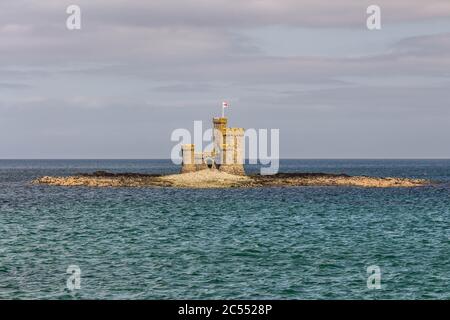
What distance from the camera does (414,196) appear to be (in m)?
81.1

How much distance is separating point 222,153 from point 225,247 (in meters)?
54.0

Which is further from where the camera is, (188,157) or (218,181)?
(188,157)

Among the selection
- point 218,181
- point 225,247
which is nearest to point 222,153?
point 218,181

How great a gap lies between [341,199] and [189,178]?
1002 inches

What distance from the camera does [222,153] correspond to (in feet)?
303

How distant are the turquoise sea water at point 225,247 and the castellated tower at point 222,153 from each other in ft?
59.5

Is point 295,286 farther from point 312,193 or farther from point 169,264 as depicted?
point 312,193

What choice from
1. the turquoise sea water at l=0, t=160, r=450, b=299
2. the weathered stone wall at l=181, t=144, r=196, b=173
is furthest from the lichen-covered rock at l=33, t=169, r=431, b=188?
the turquoise sea water at l=0, t=160, r=450, b=299

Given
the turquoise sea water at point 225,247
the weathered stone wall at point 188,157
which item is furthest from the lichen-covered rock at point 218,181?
the turquoise sea water at point 225,247

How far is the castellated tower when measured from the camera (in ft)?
299

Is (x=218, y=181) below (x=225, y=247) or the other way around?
below

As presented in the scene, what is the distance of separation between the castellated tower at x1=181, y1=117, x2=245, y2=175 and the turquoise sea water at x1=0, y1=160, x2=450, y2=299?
18.1 m

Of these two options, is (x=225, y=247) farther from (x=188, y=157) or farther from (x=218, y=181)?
(x=188, y=157)

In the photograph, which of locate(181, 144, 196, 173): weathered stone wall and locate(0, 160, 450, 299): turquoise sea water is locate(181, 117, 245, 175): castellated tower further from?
locate(0, 160, 450, 299): turquoise sea water
